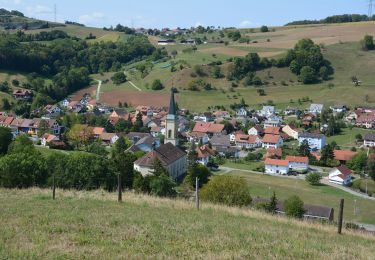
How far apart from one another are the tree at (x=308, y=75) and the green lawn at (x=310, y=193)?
47278 millimetres

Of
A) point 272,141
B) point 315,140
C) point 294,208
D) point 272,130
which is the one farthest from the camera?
point 272,130

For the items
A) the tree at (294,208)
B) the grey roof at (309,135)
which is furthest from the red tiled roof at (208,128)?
the tree at (294,208)

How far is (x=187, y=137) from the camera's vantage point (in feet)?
200

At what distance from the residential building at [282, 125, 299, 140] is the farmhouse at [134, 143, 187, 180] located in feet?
71.7

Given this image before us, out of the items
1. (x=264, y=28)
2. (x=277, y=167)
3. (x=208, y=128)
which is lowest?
(x=277, y=167)

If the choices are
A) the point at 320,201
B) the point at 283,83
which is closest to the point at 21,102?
the point at 283,83

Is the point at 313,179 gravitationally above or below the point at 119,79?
below

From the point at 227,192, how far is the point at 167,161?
12729 mm

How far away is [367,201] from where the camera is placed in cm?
3534

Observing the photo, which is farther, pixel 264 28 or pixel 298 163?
pixel 264 28

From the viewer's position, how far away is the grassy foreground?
8578mm

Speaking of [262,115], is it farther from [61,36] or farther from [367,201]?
[61,36]

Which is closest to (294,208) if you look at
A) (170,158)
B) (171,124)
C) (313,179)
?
(313,179)

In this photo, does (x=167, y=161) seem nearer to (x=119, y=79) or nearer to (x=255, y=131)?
(x=255, y=131)
